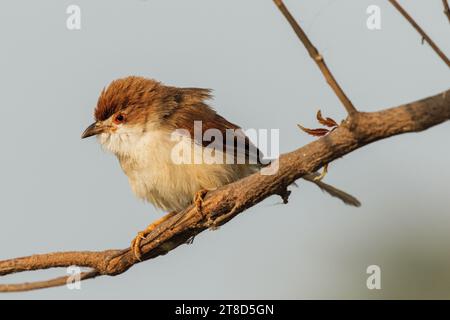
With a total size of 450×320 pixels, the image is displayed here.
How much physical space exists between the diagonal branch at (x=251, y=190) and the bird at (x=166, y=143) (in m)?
0.25

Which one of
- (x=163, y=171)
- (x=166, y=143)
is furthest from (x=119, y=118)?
(x=163, y=171)

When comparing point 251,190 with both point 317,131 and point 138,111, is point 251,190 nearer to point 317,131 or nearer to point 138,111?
point 317,131

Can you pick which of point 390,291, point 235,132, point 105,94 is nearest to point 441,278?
point 390,291

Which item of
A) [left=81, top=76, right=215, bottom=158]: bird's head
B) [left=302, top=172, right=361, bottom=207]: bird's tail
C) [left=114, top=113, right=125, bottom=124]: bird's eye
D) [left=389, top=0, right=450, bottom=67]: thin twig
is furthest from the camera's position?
[left=302, top=172, right=361, bottom=207]: bird's tail

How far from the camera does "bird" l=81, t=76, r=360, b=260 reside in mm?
6094

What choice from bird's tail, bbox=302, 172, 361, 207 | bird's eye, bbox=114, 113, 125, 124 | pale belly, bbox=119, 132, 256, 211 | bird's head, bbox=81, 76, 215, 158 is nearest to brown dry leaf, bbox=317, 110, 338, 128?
pale belly, bbox=119, 132, 256, 211

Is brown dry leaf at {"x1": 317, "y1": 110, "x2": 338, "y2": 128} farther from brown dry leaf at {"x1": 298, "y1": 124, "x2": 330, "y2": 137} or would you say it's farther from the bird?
the bird

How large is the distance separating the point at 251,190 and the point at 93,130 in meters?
2.77

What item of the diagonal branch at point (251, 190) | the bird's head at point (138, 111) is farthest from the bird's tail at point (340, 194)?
the diagonal branch at point (251, 190)

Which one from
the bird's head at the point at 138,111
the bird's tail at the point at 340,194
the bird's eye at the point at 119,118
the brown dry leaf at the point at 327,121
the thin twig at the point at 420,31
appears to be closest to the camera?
the thin twig at the point at 420,31

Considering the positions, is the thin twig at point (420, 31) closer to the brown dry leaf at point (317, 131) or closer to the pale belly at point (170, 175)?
the brown dry leaf at point (317, 131)

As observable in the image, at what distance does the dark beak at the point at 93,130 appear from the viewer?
6.82 metres

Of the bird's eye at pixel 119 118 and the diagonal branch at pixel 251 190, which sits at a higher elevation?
the bird's eye at pixel 119 118

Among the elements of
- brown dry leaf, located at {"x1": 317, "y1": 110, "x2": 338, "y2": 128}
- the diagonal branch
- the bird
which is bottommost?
the diagonal branch
